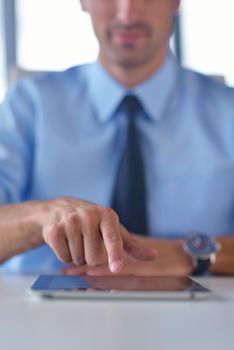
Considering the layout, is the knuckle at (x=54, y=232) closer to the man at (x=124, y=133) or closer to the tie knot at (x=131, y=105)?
the man at (x=124, y=133)

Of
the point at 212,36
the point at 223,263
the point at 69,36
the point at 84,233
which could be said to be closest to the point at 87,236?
the point at 84,233

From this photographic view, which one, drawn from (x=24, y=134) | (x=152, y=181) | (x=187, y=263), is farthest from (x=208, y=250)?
(x=24, y=134)

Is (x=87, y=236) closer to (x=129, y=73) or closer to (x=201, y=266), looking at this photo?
(x=201, y=266)

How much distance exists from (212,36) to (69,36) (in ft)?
2.53

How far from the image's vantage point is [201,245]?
1.11m

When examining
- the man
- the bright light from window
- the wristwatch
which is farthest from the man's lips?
the bright light from window

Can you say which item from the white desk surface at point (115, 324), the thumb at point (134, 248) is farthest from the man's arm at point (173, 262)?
the white desk surface at point (115, 324)

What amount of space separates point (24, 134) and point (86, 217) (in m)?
0.64

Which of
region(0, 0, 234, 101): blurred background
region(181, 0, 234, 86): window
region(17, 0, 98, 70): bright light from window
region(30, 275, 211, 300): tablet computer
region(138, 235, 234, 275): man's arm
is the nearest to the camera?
region(30, 275, 211, 300): tablet computer

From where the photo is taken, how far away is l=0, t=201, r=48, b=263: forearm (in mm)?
915

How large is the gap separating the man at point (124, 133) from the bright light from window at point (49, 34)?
1.37m

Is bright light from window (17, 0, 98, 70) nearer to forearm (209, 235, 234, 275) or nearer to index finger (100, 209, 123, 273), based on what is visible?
forearm (209, 235, 234, 275)

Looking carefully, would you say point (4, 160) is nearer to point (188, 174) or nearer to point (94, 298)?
point (188, 174)

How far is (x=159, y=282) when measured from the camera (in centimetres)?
72
